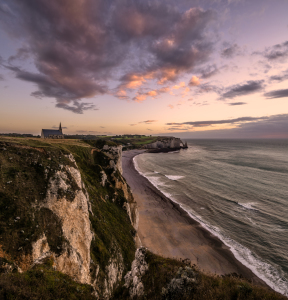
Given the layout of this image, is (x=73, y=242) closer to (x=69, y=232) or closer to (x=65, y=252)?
(x=69, y=232)

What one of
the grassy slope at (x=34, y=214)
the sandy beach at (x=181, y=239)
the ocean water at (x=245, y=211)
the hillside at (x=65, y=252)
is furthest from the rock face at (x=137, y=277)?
the ocean water at (x=245, y=211)

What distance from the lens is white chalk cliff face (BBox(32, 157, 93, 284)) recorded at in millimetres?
11586

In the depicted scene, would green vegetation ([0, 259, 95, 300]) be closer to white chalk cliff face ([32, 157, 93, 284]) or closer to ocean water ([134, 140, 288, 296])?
white chalk cliff face ([32, 157, 93, 284])

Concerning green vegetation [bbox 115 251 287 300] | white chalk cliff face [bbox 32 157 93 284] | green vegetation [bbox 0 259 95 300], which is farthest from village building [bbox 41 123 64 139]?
green vegetation [bbox 115 251 287 300]

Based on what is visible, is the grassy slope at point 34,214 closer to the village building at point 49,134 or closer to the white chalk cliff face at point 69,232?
the white chalk cliff face at point 69,232

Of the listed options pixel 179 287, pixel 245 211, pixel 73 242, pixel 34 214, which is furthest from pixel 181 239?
pixel 34 214

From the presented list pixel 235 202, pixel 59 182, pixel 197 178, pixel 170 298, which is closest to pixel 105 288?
pixel 170 298

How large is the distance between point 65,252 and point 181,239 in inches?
1103

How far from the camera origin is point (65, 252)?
12336 mm

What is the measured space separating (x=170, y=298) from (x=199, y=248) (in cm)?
2777

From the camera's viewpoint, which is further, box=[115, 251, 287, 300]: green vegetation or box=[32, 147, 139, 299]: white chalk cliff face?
box=[32, 147, 139, 299]: white chalk cliff face

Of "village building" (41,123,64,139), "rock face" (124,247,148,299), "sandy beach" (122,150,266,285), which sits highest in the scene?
"village building" (41,123,64,139)

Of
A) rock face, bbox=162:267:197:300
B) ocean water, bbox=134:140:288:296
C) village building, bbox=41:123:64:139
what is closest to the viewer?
rock face, bbox=162:267:197:300

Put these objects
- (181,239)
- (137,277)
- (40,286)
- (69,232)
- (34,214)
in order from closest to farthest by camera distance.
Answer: (40,286) < (137,277) < (34,214) < (69,232) < (181,239)
